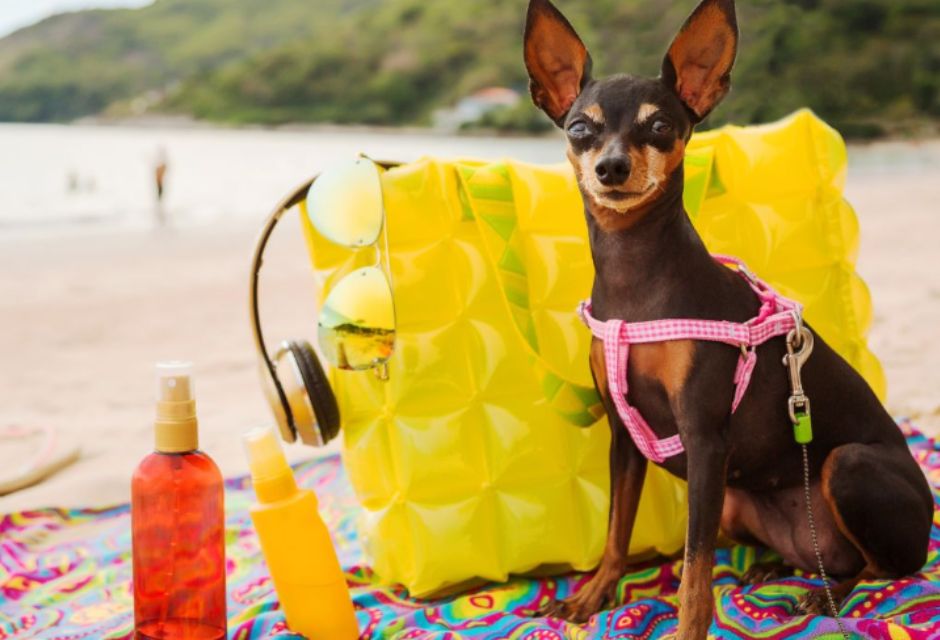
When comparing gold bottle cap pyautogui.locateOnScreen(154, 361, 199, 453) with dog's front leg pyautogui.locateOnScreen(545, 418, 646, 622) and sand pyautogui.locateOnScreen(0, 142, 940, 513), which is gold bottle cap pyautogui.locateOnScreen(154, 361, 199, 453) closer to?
dog's front leg pyautogui.locateOnScreen(545, 418, 646, 622)

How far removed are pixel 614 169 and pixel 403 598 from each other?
57.2 inches

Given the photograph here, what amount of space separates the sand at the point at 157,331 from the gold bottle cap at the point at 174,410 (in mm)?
1733

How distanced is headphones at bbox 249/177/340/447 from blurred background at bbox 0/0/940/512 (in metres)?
0.61

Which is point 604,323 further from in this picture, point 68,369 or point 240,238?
point 240,238

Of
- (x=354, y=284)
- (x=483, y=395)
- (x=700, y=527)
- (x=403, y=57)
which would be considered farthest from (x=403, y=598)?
(x=403, y=57)

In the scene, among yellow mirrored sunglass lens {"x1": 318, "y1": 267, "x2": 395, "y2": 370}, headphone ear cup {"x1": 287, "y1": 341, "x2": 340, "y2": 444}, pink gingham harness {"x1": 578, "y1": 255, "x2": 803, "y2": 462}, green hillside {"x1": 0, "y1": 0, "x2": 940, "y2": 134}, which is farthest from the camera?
green hillside {"x1": 0, "y1": 0, "x2": 940, "y2": 134}

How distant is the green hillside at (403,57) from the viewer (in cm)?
1617

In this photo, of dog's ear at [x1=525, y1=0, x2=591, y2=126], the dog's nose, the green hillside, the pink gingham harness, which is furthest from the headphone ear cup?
the green hillside

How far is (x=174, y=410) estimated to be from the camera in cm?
233

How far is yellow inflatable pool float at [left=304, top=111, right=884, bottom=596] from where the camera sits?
110 inches

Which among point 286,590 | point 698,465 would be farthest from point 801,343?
point 286,590

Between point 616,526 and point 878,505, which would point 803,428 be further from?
point 616,526

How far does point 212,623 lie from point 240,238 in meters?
14.1

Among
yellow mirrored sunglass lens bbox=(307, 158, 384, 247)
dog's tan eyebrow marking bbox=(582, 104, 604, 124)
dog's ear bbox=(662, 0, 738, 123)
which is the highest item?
dog's ear bbox=(662, 0, 738, 123)
